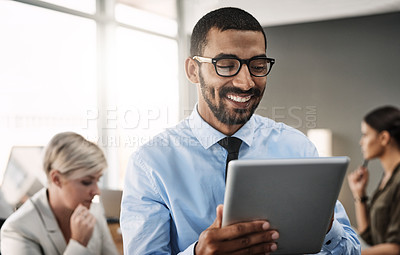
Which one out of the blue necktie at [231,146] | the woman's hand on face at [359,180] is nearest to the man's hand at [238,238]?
the blue necktie at [231,146]

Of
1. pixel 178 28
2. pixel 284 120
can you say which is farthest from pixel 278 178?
pixel 178 28

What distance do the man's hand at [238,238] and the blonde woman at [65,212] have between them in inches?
32.6

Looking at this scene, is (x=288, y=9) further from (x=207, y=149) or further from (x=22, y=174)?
(x=22, y=174)

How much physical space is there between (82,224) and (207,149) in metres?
0.73

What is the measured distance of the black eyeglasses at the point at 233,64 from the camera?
38.9 inches

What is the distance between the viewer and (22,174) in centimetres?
144

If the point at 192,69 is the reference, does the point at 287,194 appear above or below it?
below

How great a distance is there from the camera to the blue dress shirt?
2.96 ft

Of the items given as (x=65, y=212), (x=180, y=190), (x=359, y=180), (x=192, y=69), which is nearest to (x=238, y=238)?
(x=180, y=190)

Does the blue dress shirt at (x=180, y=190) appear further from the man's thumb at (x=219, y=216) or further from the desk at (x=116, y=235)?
the desk at (x=116, y=235)

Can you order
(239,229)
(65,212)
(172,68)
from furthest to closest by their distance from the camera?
(172,68) < (65,212) < (239,229)

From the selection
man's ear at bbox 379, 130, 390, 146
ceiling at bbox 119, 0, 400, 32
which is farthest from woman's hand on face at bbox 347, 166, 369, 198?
ceiling at bbox 119, 0, 400, 32

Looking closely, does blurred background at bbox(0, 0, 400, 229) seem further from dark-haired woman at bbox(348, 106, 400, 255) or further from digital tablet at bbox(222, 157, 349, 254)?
digital tablet at bbox(222, 157, 349, 254)

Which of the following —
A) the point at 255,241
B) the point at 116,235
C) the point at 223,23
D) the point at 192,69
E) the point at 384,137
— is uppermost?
the point at 223,23
